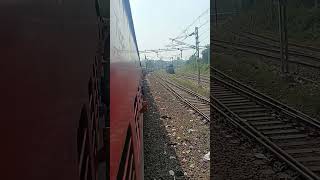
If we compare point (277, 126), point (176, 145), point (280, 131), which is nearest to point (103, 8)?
point (280, 131)

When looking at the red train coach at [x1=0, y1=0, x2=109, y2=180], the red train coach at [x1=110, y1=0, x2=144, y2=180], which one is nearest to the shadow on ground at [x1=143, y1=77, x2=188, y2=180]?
the red train coach at [x1=110, y1=0, x2=144, y2=180]

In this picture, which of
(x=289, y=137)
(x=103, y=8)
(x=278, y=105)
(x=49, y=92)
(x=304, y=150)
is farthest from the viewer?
(x=278, y=105)

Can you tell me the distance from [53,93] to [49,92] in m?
0.03

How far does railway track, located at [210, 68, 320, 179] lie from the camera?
20.8ft

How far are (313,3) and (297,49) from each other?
13.6 meters

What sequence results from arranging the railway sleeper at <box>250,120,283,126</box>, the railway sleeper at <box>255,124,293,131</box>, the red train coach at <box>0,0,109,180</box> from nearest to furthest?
the red train coach at <box>0,0,109,180</box> → the railway sleeper at <box>255,124,293,131</box> → the railway sleeper at <box>250,120,283,126</box>

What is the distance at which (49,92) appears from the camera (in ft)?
2.68

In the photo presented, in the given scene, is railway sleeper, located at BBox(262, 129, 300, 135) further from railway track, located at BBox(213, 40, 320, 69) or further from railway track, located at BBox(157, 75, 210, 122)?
railway track, located at BBox(213, 40, 320, 69)

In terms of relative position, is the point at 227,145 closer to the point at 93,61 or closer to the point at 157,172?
the point at 157,172

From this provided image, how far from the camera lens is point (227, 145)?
7.66 metres

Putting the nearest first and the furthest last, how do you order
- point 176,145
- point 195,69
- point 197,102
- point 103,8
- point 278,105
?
point 103,8, point 176,145, point 278,105, point 197,102, point 195,69

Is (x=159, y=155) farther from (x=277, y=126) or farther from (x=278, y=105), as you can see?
(x=278, y=105)

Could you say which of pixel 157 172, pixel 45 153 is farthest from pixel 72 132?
pixel 157 172

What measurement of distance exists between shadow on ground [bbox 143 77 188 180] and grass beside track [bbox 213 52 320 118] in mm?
3874
